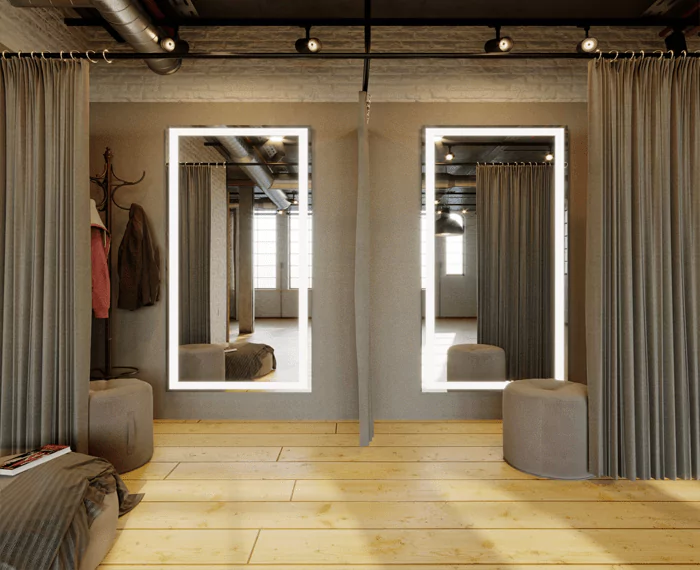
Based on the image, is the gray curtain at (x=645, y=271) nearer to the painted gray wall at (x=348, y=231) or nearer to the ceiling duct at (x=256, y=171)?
the painted gray wall at (x=348, y=231)

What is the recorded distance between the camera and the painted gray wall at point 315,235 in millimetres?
3516

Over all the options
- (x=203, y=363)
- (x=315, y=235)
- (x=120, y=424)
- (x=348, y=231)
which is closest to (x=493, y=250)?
(x=348, y=231)

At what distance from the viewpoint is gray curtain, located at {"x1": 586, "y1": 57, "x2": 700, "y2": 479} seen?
2.45m

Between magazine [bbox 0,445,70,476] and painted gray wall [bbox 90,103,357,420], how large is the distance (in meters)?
1.29

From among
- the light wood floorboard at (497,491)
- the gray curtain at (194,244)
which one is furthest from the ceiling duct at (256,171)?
the light wood floorboard at (497,491)

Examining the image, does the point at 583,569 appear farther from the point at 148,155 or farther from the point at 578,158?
the point at 148,155

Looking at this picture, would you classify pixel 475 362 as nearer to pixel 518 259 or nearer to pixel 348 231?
pixel 518 259

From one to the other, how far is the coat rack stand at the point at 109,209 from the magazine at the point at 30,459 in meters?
1.08

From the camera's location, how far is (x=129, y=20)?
2623mm

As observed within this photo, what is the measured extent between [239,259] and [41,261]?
131cm

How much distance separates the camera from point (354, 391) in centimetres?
353

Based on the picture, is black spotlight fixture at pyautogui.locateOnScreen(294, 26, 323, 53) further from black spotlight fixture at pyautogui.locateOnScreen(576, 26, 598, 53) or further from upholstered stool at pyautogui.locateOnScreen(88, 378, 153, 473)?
upholstered stool at pyautogui.locateOnScreen(88, 378, 153, 473)

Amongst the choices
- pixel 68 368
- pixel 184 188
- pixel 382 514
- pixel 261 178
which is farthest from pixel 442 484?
pixel 184 188

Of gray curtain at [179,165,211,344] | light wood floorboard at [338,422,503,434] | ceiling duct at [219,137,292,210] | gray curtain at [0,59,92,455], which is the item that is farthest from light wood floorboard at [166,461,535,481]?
ceiling duct at [219,137,292,210]
